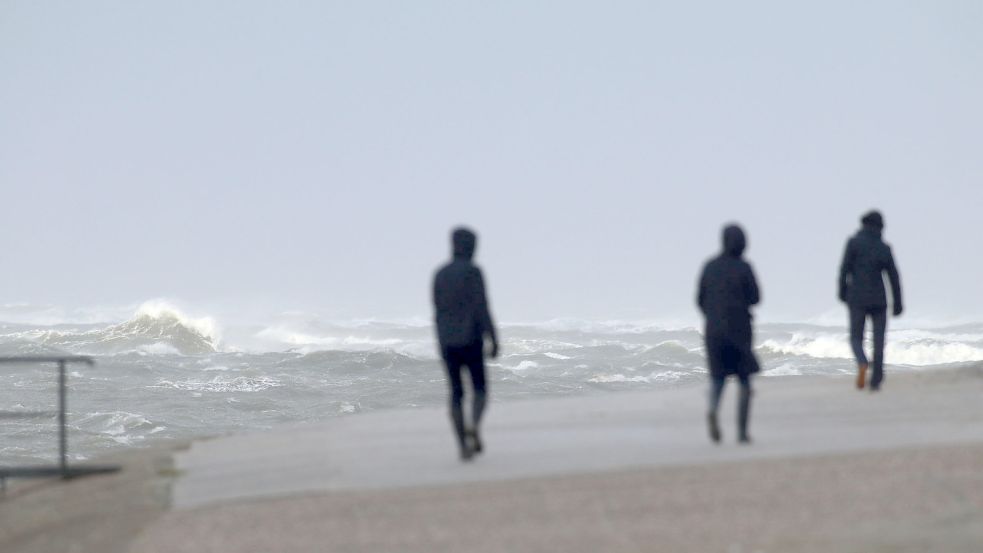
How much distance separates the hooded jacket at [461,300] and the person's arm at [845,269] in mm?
5486

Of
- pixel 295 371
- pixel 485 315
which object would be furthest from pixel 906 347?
pixel 485 315

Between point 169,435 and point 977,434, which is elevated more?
point 977,434

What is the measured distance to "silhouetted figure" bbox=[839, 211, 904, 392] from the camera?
16781 mm

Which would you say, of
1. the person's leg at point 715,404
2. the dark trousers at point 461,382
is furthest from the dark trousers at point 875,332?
the dark trousers at point 461,382

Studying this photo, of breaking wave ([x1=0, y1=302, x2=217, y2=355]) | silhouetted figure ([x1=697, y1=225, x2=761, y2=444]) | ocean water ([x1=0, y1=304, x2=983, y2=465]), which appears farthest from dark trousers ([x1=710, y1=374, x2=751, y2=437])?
breaking wave ([x1=0, y1=302, x2=217, y2=355])

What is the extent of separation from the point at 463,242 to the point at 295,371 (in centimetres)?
6186

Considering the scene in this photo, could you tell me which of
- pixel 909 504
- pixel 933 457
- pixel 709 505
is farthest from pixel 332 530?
pixel 933 457

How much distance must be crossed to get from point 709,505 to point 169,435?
39.0m

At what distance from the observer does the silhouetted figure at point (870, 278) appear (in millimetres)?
16781

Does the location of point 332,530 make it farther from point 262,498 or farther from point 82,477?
point 82,477

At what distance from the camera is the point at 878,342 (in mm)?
17016

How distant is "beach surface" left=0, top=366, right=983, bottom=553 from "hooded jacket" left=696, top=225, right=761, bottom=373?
78 cm

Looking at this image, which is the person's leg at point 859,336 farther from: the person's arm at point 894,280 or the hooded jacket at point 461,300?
the hooded jacket at point 461,300

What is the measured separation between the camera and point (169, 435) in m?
47.7
